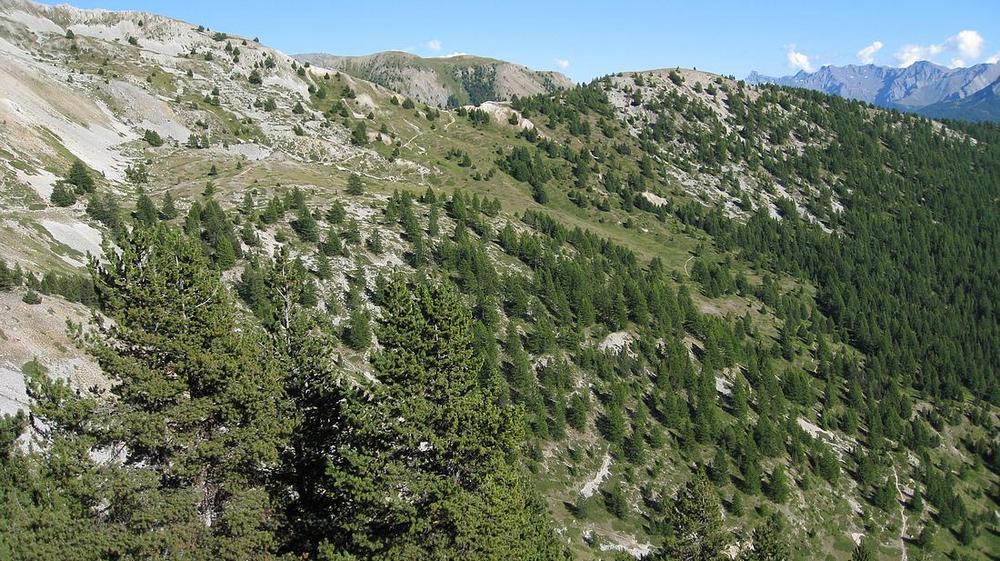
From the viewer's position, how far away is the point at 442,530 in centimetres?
2412

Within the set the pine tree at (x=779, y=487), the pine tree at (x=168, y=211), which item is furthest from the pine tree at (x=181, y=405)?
the pine tree at (x=779, y=487)

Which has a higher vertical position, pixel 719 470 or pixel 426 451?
pixel 426 451

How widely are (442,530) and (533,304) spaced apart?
70399 mm

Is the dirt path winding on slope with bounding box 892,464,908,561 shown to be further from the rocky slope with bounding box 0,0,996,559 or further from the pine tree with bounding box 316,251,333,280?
the pine tree with bounding box 316,251,333,280

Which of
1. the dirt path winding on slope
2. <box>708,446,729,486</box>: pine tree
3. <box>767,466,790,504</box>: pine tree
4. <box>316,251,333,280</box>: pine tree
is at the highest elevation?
<box>316,251,333,280</box>: pine tree

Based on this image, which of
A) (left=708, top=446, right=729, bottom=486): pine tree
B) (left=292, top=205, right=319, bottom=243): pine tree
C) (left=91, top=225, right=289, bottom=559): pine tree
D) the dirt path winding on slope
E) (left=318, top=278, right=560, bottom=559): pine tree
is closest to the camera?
(left=91, top=225, right=289, bottom=559): pine tree

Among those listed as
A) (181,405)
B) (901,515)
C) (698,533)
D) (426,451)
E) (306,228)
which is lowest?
(901,515)

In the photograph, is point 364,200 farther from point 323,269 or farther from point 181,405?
point 181,405

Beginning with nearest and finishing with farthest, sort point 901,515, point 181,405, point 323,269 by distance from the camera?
point 181,405, point 323,269, point 901,515

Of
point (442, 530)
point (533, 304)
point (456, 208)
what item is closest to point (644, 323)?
point (533, 304)

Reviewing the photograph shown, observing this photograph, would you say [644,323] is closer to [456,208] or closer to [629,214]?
[456,208]

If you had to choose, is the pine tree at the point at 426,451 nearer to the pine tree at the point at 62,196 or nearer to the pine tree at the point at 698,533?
the pine tree at the point at 698,533

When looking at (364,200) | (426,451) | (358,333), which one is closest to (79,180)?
(364,200)

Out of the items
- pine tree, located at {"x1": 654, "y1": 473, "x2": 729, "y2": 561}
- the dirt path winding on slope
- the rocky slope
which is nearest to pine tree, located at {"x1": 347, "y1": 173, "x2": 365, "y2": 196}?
the rocky slope
